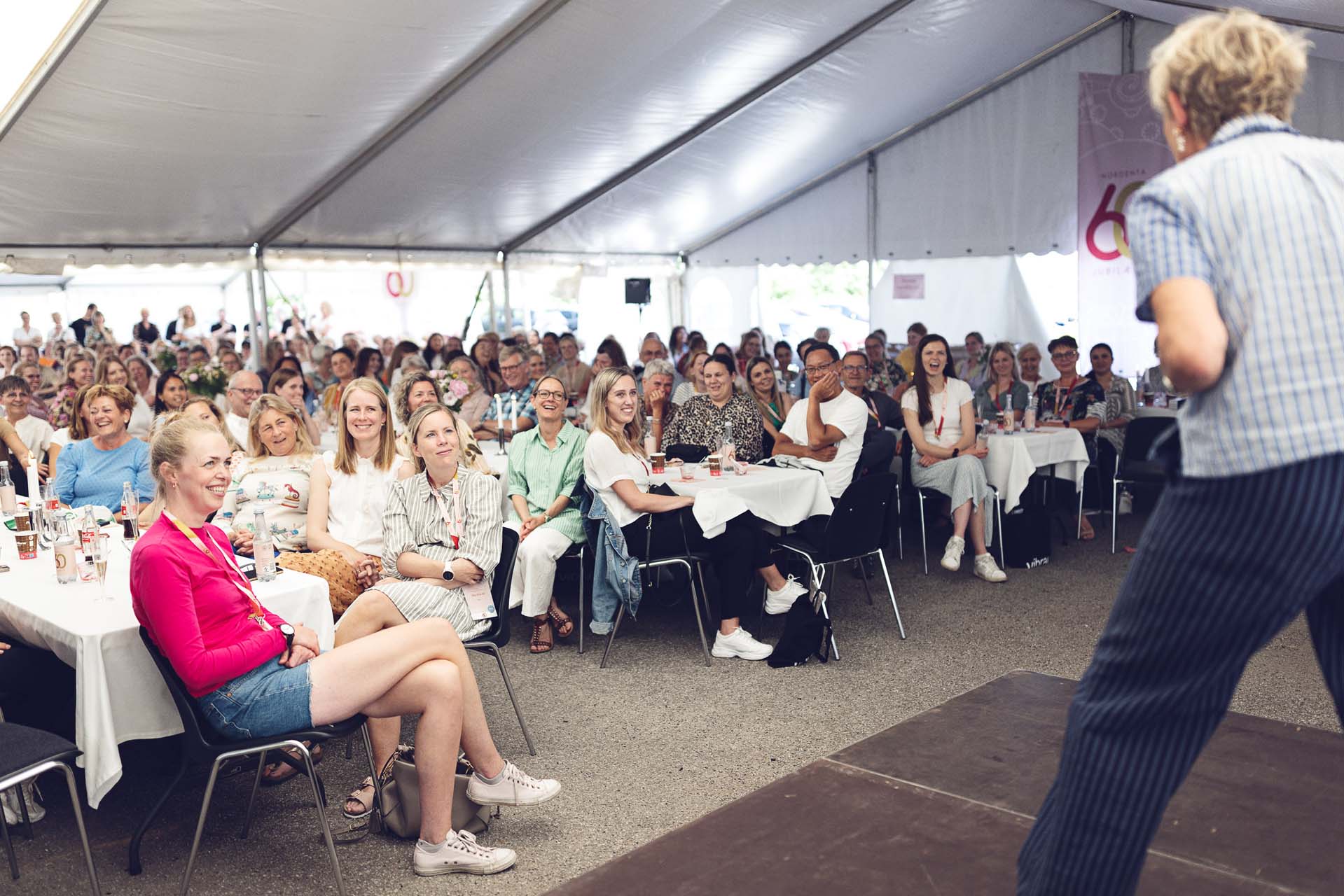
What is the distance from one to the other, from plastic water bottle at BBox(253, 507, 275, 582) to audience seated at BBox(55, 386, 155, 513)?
1940 mm

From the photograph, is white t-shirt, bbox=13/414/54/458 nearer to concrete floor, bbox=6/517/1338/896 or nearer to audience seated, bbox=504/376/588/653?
audience seated, bbox=504/376/588/653

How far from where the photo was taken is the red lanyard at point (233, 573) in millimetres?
2584

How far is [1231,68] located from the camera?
4.61ft

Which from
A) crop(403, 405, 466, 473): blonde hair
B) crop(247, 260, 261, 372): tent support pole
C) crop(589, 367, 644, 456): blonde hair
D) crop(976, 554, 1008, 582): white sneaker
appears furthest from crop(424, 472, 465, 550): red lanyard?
crop(247, 260, 261, 372): tent support pole

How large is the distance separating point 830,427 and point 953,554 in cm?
105

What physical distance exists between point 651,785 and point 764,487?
175 centimetres

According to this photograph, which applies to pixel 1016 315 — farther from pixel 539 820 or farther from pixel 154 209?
pixel 539 820

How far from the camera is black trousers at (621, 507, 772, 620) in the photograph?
4.61 m

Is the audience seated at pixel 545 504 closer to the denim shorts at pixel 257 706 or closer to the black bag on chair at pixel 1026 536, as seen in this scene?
the denim shorts at pixel 257 706

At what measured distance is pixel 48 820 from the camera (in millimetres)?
3217

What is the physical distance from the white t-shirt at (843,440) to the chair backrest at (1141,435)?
5.98ft

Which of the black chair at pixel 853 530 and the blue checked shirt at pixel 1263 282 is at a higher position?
the blue checked shirt at pixel 1263 282

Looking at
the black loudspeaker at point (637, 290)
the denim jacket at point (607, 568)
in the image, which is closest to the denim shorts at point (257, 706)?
the denim jacket at point (607, 568)

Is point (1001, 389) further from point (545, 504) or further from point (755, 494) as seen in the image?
point (545, 504)
